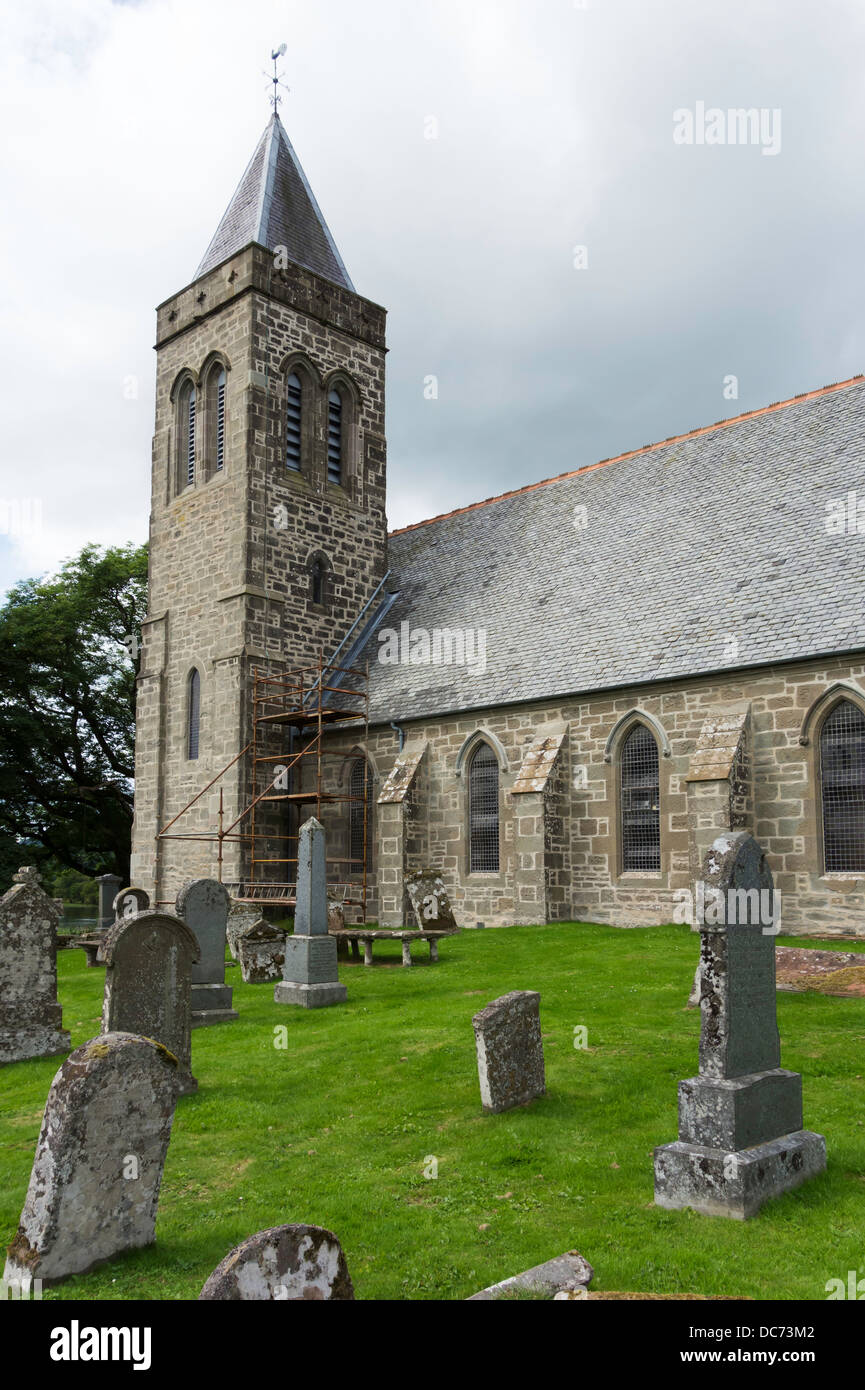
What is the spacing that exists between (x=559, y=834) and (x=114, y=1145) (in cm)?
1446

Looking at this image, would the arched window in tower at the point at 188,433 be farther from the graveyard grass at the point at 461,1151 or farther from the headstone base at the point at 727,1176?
the headstone base at the point at 727,1176

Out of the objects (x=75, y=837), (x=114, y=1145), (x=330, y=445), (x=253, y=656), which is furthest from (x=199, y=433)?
(x=114, y=1145)

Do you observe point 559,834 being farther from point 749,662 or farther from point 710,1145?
point 710,1145

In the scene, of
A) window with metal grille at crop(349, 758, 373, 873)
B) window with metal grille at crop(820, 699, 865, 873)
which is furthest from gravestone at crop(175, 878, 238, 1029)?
window with metal grille at crop(349, 758, 373, 873)

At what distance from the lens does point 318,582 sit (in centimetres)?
2725

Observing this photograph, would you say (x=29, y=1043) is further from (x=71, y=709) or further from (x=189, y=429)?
(x=71, y=709)

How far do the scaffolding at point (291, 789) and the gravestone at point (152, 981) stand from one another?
13.7m

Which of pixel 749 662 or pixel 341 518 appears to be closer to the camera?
pixel 749 662

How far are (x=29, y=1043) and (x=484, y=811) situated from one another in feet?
38.5

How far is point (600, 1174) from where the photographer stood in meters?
7.01

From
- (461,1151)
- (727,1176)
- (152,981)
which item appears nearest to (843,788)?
(461,1151)

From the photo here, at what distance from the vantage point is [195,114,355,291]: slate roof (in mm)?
27609

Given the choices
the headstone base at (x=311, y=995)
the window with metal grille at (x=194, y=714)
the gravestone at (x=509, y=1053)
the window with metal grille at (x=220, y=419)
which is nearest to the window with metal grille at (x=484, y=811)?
the headstone base at (x=311, y=995)
